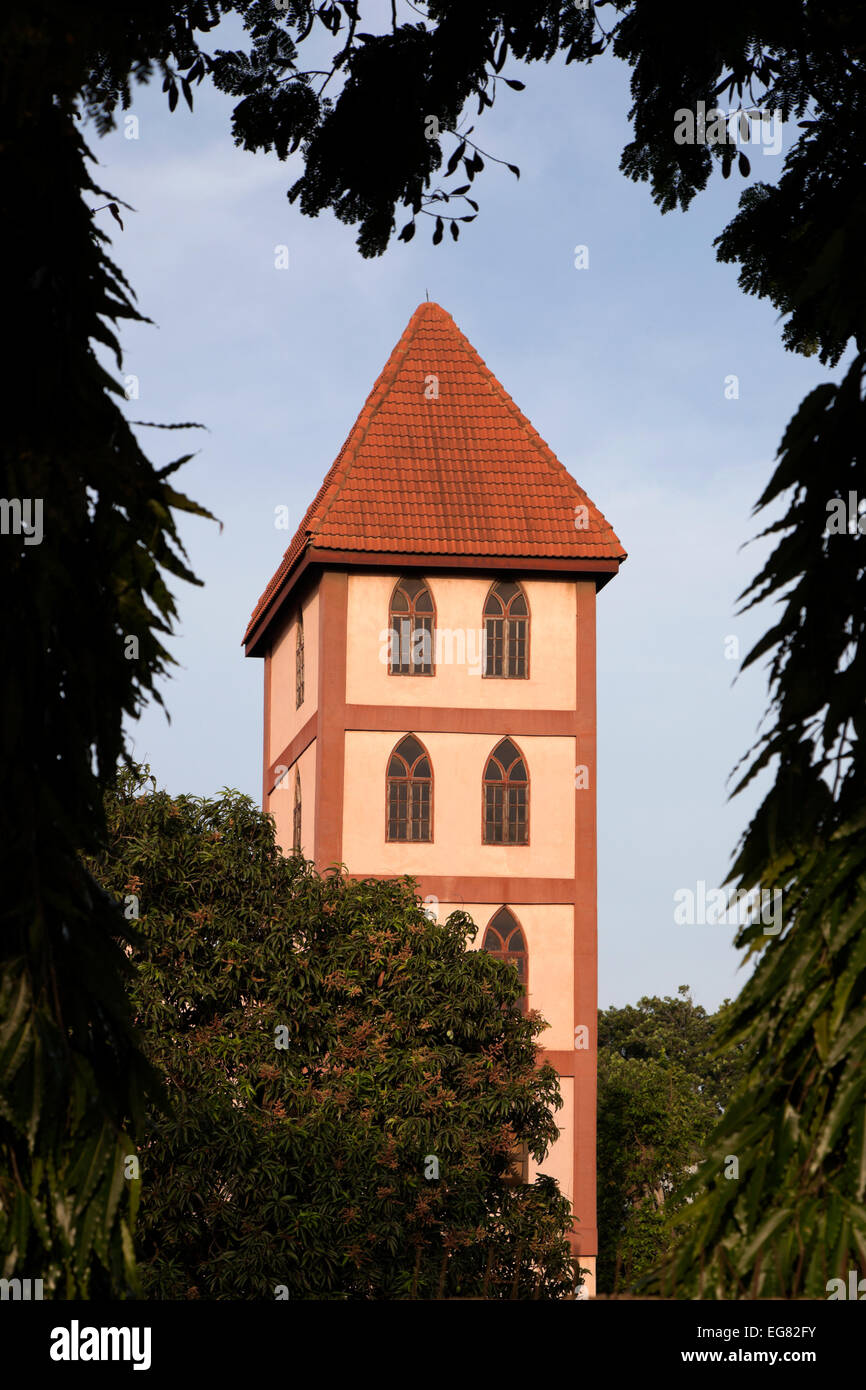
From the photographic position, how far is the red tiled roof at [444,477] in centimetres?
3309

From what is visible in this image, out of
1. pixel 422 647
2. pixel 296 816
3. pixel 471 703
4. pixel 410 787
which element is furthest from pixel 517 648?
pixel 296 816

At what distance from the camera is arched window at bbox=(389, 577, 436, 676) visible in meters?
32.8

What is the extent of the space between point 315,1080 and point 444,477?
1668 cm

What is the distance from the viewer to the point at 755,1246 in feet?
10.3

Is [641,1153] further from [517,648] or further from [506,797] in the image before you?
[517,648]

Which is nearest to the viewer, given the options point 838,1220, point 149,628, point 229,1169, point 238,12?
point 838,1220

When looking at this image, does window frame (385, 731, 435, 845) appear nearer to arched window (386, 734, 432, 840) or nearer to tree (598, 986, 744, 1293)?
arched window (386, 734, 432, 840)

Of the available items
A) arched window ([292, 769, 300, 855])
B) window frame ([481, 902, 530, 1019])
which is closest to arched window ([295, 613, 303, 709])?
arched window ([292, 769, 300, 855])

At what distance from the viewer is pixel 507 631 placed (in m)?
33.4

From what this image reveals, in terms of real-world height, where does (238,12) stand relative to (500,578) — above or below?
below

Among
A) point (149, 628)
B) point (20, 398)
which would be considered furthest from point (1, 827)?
point (20, 398)

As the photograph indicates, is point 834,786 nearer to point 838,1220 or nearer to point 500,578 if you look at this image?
point 838,1220
